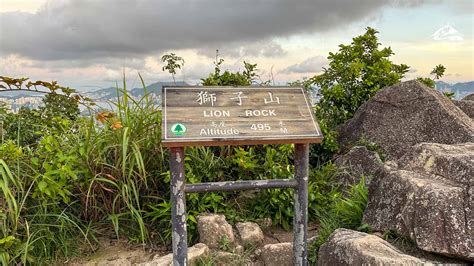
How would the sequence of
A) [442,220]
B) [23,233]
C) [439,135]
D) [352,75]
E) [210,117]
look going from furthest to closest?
[352,75] → [439,135] → [23,233] → [210,117] → [442,220]

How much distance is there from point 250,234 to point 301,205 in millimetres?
716

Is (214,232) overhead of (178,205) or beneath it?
beneath

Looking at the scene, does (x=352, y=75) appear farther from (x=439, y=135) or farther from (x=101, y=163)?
(x=101, y=163)

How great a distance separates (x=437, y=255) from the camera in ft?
13.4

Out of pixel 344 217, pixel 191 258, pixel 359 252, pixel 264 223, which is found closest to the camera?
pixel 359 252

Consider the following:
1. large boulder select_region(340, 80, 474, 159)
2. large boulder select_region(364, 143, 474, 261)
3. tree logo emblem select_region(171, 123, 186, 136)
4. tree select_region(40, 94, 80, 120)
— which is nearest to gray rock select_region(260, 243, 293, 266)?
large boulder select_region(364, 143, 474, 261)

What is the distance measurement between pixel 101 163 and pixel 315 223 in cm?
257

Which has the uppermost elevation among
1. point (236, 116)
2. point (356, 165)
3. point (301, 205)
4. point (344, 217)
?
point (236, 116)

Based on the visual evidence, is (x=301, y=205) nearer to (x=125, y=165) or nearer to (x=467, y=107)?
(x=125, y=165)

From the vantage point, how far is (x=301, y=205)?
4656mm

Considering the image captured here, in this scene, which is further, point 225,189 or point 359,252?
point 225,189

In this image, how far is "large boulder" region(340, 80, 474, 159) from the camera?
6.62 metres

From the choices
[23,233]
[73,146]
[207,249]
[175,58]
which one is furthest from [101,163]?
[175,58]

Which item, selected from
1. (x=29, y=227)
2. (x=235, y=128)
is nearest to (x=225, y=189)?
(x=235, y=128)
